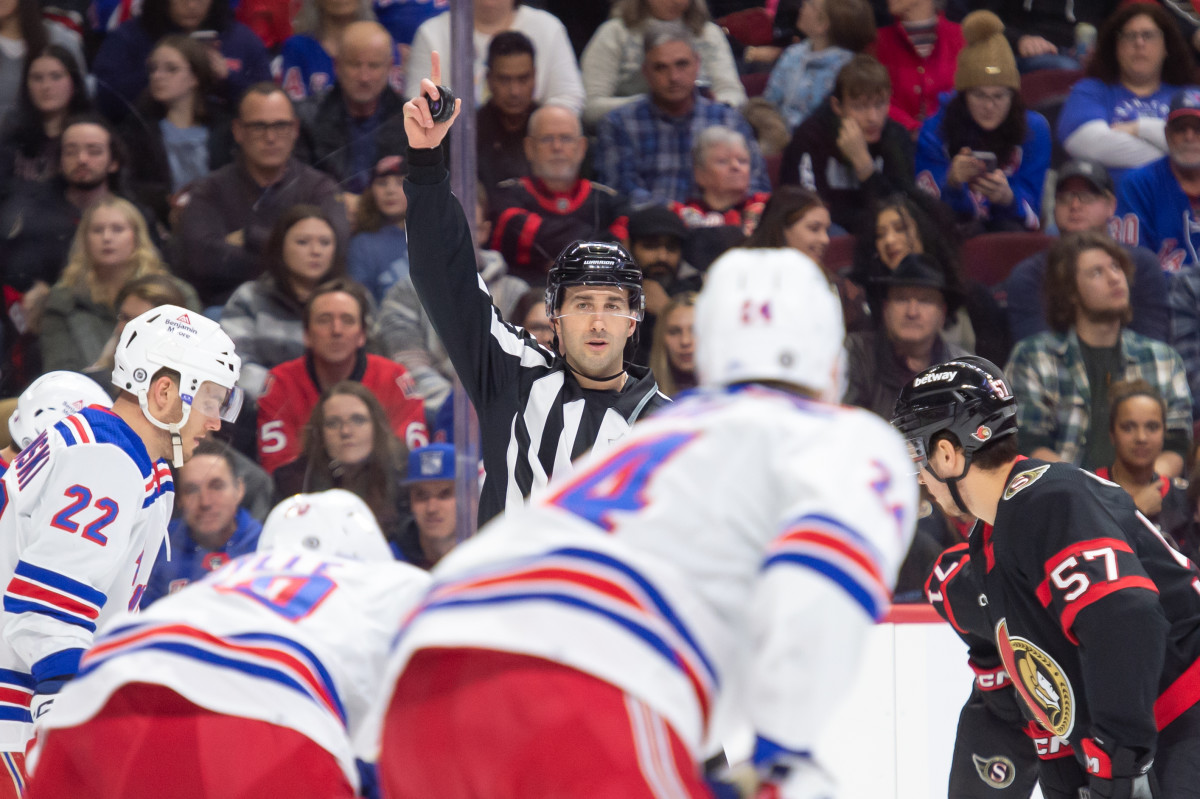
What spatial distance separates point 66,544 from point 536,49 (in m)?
2.88

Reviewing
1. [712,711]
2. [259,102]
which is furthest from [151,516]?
[259,102]

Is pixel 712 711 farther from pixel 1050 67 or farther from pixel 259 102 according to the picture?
pixel 1050 67

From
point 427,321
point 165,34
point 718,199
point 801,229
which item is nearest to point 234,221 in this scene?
point 427,321

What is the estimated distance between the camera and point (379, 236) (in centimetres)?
464

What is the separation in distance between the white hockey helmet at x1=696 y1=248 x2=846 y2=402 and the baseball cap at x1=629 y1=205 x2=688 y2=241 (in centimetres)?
304

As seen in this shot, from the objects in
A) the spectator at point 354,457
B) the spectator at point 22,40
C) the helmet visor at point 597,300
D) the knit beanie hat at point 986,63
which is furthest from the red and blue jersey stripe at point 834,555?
the knit beanie hat at point 986,63

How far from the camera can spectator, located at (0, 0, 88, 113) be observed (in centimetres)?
488

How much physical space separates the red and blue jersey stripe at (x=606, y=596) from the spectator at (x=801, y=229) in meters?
3.16

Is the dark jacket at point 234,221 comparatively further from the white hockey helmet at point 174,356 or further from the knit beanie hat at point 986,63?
the knit beanie hat at point 986,63

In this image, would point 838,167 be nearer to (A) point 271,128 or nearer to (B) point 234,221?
(A) point 271,128

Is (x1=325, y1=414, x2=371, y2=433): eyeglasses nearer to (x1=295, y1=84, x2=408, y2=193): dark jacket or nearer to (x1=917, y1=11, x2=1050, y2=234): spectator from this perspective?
(x1=295, y1=84, x2=408, y2=193): dark jacket

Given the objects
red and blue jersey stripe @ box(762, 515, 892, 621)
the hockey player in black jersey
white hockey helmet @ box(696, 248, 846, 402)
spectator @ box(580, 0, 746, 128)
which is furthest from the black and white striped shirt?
spectator @ box(580, 0, 746, 128)

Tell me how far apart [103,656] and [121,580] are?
1.06 meters

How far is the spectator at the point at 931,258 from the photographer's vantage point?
4777 mm
